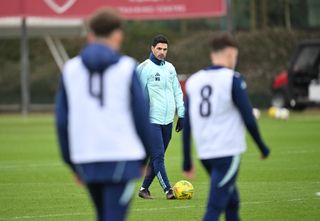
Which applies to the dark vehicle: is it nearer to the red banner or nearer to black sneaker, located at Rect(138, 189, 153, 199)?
the red banner

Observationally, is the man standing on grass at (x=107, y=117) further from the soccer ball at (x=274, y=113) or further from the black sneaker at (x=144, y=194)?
the soccer ball at (x=274, y=113)

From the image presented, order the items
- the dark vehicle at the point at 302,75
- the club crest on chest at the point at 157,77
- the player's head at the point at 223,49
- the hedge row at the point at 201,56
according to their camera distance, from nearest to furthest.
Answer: the player's head at the point at 223,49 → the club crest on chest at the point at 157,77 → the dark vehicle at the point at 302,75 → the hedge row at the point at 201,56

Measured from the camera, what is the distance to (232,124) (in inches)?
353

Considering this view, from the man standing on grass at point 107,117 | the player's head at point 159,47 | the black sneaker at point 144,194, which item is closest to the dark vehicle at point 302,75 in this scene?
the black sneaker at point 144,194

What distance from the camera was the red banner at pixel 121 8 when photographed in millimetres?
39344

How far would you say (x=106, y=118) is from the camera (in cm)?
770

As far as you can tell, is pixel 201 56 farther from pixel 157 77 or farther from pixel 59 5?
pixel 157 77

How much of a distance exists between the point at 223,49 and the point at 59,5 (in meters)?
31.5

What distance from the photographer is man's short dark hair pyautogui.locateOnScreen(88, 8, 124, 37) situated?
301 inches

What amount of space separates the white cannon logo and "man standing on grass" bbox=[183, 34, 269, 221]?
31.2m

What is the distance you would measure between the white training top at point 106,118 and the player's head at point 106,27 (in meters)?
0.17

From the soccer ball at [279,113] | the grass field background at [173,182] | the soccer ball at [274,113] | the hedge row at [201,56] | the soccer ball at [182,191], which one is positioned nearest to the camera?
the grass field background at [173,182]

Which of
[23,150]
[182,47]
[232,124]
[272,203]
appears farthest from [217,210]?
[182,47]

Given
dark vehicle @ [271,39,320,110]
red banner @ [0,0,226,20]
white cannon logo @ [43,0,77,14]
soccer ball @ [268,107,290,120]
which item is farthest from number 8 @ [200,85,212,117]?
dark vehicle @ [271,39,320,110]
